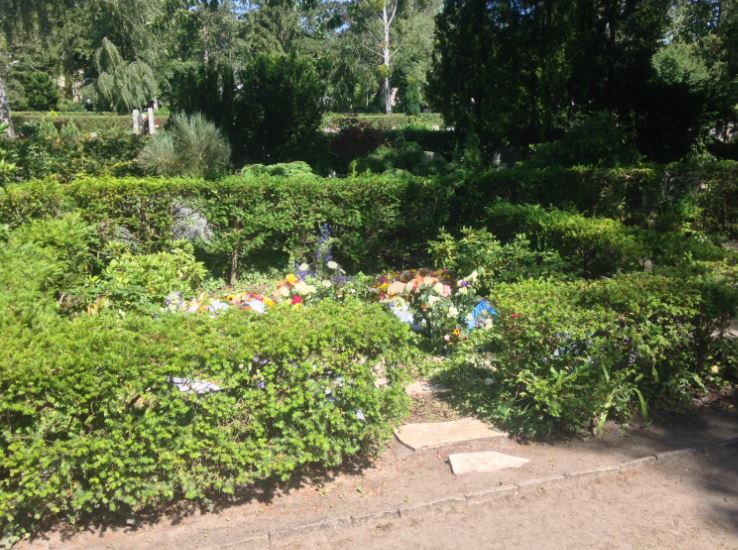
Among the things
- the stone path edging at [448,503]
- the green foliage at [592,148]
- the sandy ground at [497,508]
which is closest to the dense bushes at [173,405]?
the sandy ground at [497,508]

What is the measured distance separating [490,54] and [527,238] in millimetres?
5726

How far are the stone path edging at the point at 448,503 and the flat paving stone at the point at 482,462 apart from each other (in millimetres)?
182

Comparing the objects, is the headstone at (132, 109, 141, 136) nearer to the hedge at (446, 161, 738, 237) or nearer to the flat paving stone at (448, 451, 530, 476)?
the hedge at (446, 161, 738, 237)

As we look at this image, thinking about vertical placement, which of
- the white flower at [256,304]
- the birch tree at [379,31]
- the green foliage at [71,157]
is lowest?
the white flower at [256,304]

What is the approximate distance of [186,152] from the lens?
1047 cm

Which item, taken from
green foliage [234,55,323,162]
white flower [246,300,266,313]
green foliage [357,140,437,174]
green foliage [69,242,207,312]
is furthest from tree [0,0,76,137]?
white flower [246,300,266,313]

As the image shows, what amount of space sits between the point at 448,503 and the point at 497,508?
25cm

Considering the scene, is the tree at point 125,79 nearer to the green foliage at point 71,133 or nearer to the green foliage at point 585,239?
the green foliage at point 71,133

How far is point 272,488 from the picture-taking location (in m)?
3.37

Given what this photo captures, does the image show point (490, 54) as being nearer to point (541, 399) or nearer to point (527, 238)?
point (527, 238)

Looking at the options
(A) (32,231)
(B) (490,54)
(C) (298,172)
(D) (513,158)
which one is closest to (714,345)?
(A) (32,231)

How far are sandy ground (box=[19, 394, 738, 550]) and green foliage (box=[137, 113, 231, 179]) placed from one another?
732 cm

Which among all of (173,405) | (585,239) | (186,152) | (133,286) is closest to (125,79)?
(186,152)

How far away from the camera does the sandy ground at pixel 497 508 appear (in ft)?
9.89
